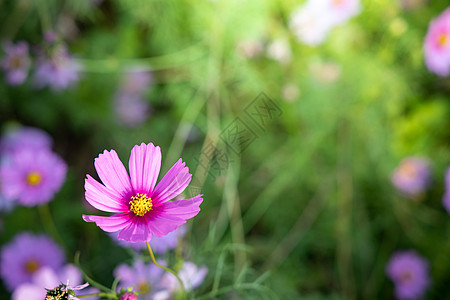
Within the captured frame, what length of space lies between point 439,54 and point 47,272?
4.16 feet

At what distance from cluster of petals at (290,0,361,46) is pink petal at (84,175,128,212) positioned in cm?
107

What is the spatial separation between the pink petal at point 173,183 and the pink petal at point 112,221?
0.15 feet

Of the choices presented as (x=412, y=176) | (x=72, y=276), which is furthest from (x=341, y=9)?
(x=72, y=276)

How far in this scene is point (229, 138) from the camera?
1304 mm

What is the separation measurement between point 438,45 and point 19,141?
134 cm

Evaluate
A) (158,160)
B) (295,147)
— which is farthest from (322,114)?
(158,160)

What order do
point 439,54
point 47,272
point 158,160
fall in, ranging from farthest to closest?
point 439,54, point 47,272, point 158,160

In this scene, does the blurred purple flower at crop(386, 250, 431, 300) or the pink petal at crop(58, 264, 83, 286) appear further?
the blurred purple flower at crop(386, 250, 431, 300)

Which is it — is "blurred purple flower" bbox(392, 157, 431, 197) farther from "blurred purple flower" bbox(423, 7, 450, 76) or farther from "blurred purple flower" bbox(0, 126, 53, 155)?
"blurred purple flower" bbox(0, 126, 53, 155)

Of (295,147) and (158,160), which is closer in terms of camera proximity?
(158,160)

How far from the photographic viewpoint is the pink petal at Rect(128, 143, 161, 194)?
494 millimetres

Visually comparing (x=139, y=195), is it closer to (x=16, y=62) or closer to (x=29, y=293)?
(x=29, y=293)

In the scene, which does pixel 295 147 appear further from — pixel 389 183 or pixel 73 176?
pixel 73 176

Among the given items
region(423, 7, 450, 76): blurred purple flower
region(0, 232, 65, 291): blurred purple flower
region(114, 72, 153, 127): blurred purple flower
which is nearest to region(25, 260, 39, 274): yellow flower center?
region(0, 232, 65, 291): blurred purple flower
